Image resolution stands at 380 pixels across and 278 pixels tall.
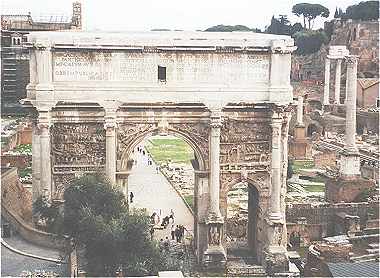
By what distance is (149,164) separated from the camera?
41.7 metres

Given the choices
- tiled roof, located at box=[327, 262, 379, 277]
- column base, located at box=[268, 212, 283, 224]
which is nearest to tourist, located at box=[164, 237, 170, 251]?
column base, located at box=[268, 212, 283, 224]

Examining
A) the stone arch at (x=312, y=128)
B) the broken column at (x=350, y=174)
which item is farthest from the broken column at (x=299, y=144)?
the broken column at (x=350, y=174)

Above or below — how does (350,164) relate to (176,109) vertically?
below

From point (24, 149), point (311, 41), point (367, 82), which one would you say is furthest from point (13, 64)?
point (311, 41)

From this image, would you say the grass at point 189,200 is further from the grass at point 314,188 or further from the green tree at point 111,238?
the green tree at point 111,238

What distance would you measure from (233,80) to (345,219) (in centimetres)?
763

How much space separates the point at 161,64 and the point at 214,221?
4.71m

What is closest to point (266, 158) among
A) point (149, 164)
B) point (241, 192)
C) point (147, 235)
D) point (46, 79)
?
point (147, 235)

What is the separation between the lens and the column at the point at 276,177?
19.2 meters

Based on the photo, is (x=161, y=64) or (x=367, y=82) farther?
(x=367, y=82)

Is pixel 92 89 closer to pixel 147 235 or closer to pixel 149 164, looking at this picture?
pixel 147 235

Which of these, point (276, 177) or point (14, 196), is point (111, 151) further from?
point (14, 196)

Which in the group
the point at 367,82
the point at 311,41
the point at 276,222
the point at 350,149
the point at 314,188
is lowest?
the point at 314,188

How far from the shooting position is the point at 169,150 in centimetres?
4931
